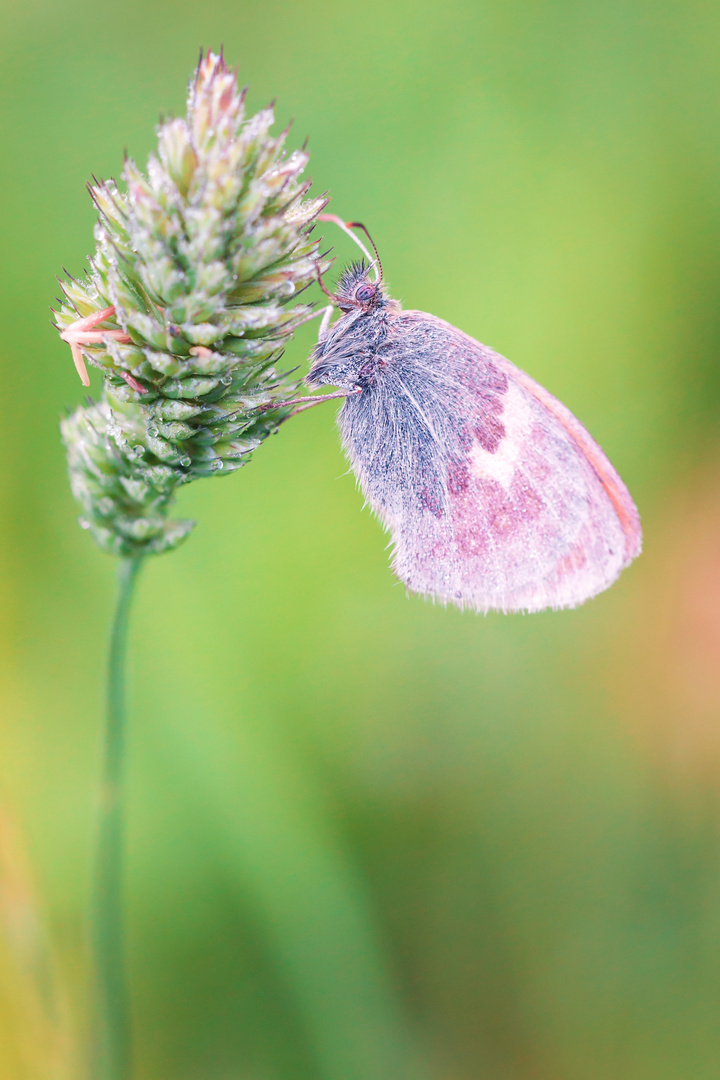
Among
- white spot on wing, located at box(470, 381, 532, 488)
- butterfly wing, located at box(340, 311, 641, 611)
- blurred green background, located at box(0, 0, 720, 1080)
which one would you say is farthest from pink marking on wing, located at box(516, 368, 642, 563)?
blurred green background, located at box(0, 0, 720, 1080)

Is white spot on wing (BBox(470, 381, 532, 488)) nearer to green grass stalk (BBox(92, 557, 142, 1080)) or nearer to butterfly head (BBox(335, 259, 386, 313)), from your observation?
butterfly head (BBox(335, 259, 386, 313))

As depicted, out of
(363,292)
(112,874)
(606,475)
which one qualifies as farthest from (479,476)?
(112,874)

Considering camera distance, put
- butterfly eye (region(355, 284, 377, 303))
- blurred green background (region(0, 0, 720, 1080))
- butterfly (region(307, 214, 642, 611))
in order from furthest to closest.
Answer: blurred green background (region(0, 0, 720, 1080)) → butterfly (region(307, 214, 642, 611)) → butterfly eye (region(355, 284, 377, 303))

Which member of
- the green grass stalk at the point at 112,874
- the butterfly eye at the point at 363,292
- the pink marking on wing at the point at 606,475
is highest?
the butterfly eye at the point at 363,292

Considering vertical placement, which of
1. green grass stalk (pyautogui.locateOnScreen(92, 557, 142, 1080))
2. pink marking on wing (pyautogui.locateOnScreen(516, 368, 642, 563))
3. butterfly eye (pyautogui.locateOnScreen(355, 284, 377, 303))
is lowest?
green grass stalk (pyautogui.locateOnScreen(92, 557, 142, 1080))

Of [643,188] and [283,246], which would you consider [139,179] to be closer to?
[283,246]

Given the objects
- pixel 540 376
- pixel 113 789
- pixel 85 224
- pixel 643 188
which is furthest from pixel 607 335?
pixel 113 789

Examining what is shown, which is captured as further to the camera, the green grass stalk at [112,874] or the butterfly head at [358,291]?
the butterfly head at [358,291]

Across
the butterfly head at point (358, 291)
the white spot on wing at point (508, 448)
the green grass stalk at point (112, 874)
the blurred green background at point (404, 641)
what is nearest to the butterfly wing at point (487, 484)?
the white spot on wing at point (508, 448)

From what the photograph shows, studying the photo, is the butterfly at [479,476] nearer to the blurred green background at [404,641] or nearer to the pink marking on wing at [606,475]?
the pink marking on wing at [606,475]
